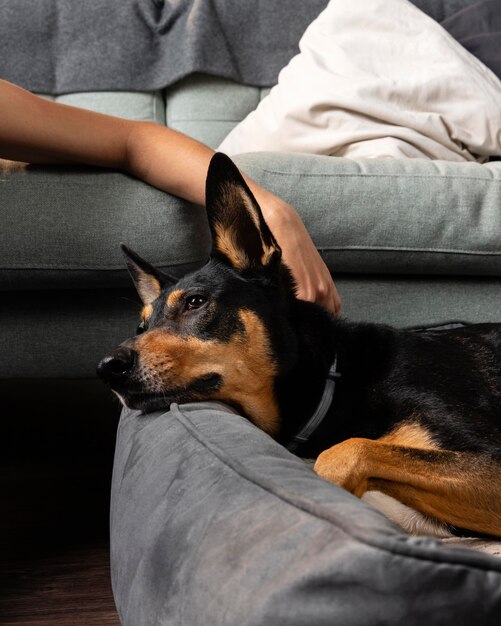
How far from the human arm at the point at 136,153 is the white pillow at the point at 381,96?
864mm

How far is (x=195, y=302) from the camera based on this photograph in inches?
58.8

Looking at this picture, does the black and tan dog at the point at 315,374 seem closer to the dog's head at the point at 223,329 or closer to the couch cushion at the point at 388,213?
the dog's head at the point at 223,329

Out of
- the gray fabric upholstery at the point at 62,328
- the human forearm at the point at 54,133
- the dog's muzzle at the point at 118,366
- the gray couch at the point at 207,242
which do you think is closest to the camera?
the dog's muzzle at the point at 118,366

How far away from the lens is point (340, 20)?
2.93 meters

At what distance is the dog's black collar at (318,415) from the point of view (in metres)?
1.48

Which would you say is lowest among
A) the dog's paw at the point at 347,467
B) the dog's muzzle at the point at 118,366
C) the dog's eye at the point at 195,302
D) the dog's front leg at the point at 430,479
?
the dog's front leg at the point at 430,479

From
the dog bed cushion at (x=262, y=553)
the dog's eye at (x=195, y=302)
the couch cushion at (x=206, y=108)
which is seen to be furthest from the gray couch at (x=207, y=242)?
the couch cushion at (x=206, y=108)

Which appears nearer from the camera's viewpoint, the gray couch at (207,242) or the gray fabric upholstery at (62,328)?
the gray couch at (207,242)

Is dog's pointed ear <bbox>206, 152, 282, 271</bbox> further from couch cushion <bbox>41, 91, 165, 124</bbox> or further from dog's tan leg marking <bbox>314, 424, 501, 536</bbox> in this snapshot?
couch cushion <bbox>41, 91, 165, 124</bbox>

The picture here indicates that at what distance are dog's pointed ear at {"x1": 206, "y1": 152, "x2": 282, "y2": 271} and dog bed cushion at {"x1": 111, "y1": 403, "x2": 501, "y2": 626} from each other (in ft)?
1.57

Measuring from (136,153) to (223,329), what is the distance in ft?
2.41

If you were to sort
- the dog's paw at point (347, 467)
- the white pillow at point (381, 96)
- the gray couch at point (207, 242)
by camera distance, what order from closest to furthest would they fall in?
the dog's paw at point (347, 467)
the gray couch at point (207, 242)
the white pillow at point (381, 96)

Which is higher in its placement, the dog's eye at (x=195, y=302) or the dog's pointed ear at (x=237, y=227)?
the dog's pointed ear at (x=237, y=227)

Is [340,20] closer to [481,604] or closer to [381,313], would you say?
[381,313]
